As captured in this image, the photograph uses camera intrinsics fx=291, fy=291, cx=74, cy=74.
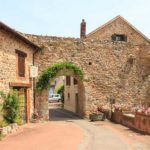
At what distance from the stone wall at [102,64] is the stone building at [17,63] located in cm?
120

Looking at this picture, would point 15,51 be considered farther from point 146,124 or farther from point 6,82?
point 146,124

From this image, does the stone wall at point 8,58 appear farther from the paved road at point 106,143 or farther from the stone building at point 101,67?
the paved road at point 106,143

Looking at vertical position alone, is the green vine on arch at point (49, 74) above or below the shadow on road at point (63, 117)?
above

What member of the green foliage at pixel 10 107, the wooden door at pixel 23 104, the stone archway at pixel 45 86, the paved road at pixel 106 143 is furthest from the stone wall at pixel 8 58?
the paved road at pixel 106 143

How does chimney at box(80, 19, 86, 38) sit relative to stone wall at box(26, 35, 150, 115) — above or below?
above

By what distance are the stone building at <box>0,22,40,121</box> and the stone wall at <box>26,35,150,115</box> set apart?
120 cm

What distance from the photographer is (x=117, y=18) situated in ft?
99.0

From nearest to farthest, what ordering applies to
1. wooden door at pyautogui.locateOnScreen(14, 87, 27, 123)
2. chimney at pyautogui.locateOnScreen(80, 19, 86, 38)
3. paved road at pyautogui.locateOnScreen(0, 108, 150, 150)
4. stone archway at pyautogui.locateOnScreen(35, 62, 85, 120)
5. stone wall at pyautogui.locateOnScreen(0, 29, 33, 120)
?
paved road at pyautogui.locateOnScreen(0, 108, 150, 150) < stone wall at pyautogui.locateOnScreen(0, 29, 33, 120) < wooden door at pyautogui.locateOnScreen(14, 87, 27, 123) < stone archway at pyautogui.locateOnScreen(35, 62, 85, 120) < chimney at pyautogui.locateOnScreen(80, 19, 86, 38)

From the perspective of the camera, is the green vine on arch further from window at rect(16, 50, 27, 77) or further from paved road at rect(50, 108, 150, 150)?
paved road at rect(50, 108, 150, 150)

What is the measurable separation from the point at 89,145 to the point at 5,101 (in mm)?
5591

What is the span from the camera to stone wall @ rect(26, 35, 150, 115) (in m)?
19.6

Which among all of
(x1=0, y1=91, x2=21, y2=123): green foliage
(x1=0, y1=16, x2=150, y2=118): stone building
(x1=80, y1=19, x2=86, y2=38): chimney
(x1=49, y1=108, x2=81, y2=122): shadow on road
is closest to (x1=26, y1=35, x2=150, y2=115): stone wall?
(x1=0, y1=16, x2=150, y2=118): stone building

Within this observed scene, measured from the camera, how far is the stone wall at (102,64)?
19.6 meters

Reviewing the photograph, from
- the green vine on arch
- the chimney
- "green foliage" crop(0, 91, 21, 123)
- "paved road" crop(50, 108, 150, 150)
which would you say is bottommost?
"paved road" crop(50, 108, 150, 150)
